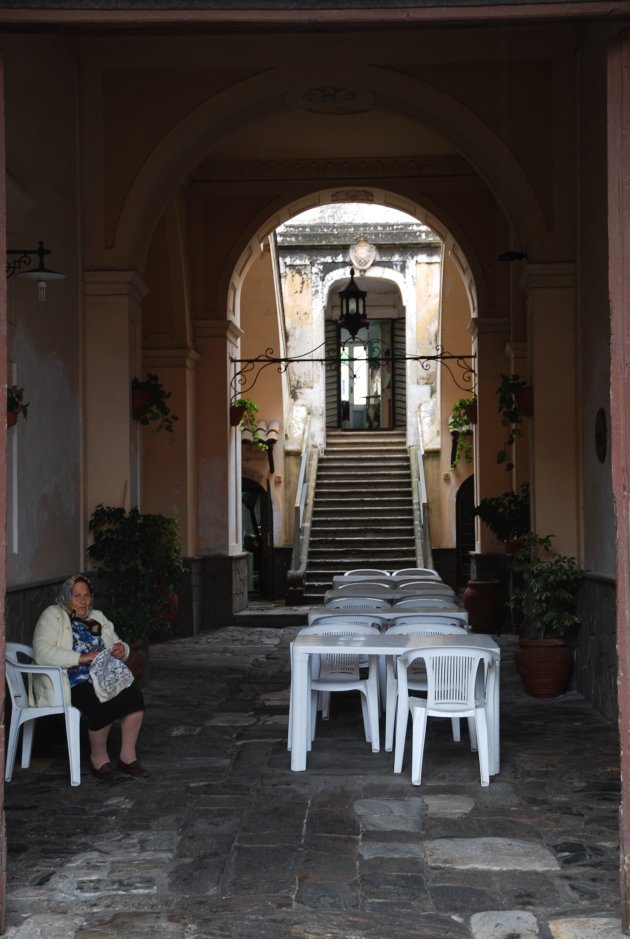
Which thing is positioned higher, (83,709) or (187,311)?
(187,311)

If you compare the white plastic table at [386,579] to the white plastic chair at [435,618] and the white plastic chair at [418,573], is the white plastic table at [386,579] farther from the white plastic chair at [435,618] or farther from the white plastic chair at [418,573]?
the white plastic chair at [435,618]

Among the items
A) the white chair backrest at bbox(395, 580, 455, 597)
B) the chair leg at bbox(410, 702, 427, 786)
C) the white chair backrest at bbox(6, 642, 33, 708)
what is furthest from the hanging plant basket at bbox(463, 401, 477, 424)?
the white chair backrest at bbox(6, 642, 33, 708)

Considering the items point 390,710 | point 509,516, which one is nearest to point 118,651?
point 390,710

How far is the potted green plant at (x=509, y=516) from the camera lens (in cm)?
1121

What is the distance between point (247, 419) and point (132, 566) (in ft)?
30.8

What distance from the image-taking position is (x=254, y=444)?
2052 centimetres

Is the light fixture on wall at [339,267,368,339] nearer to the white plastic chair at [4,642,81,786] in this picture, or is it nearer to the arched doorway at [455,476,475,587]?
the arched doorway at [455,476,475,587]

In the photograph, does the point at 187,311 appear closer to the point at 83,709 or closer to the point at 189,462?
the point at 189,462

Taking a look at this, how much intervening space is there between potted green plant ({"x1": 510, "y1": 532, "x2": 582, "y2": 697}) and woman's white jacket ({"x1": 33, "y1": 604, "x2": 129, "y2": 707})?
3.82m

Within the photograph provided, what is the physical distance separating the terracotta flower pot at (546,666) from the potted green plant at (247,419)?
6783 millimetres

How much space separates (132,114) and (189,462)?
5051 millimetres

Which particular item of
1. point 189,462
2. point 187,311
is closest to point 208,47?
point 187,311

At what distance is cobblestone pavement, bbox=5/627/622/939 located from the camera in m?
4.13

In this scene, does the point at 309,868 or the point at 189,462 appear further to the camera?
the point at 189,462
